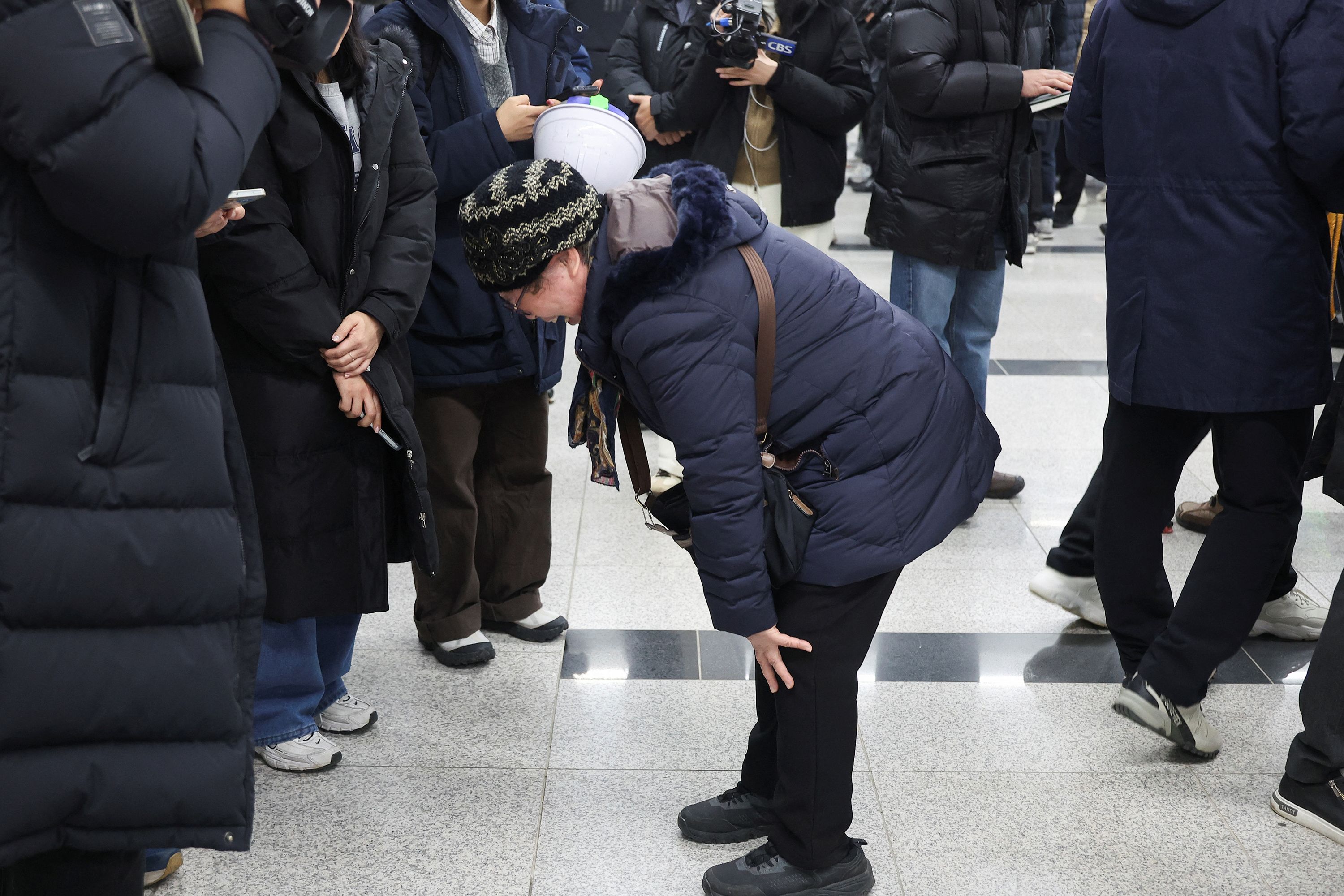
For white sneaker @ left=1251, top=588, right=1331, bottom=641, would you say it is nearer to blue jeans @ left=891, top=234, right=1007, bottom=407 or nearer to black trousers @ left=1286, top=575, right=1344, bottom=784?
black trousers @ left=1286, top=575, right=1344, bottom=784

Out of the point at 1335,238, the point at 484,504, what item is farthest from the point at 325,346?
the point at 1335,238

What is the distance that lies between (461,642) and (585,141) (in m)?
1.13

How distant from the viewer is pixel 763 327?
5.77ft

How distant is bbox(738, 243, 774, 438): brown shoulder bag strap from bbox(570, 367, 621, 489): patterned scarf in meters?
0.24

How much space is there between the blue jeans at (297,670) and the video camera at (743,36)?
1.90 metres

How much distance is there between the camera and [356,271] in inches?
87.6

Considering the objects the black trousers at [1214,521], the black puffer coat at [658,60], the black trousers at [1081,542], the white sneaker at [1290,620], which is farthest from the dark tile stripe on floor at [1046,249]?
the black trousers at [1214,521]

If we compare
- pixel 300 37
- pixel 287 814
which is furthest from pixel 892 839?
pixel 300 37

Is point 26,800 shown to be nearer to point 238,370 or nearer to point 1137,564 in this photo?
point 238,370

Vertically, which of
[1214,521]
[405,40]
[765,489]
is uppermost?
[405,40]

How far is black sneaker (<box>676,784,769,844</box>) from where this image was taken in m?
2.23

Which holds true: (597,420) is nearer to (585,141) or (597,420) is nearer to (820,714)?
(820,714)

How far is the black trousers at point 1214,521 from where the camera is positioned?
7.84 feet

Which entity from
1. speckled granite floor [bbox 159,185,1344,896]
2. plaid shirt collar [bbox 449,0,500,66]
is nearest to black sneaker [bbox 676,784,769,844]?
speckled granite floor [bbox 159,185,1344,896]
